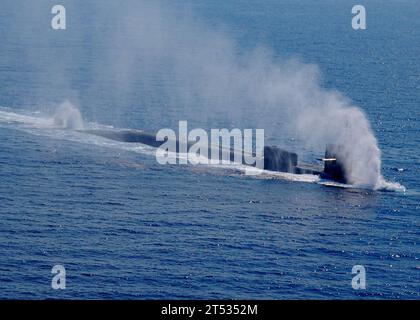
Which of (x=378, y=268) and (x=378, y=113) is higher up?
(x=378, y=113)

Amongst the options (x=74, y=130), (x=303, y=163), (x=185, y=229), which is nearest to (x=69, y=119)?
(x=74, y=130)

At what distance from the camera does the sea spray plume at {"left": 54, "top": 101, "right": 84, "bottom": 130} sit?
577ft

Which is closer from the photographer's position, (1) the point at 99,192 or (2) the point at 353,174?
(1) the point at 99,192

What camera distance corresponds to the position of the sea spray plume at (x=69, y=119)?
176000 mm

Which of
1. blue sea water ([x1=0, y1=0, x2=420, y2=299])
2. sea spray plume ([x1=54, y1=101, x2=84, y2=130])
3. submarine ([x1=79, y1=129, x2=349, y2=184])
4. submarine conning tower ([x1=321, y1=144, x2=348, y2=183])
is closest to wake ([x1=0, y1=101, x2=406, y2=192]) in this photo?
sea spray plume ([x1=54, y1=101, x2=84, y2=130])

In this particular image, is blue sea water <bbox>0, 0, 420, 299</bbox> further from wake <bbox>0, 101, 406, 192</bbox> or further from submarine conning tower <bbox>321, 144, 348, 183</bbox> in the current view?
submarine conning tower <bbox>321, 144, 348, 183</bbox>

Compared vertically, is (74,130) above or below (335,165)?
above

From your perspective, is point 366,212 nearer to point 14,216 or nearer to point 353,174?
point 353,174

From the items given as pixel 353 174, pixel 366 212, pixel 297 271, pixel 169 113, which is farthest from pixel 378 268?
pixel 169 113

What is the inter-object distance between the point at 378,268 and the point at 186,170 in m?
45.5

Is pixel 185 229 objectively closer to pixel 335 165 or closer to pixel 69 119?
pixel 335 165

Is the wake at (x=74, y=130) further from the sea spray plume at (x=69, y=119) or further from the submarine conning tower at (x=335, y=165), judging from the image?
the submarine conning tower at (x=335, y=165)

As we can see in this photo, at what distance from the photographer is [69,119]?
17638cm

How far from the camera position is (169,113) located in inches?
7495
